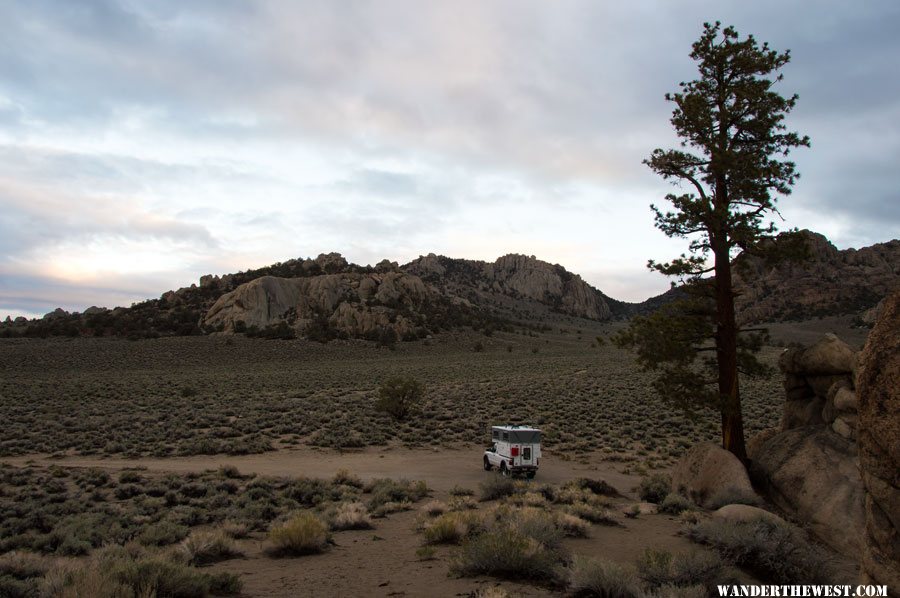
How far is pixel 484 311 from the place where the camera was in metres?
128

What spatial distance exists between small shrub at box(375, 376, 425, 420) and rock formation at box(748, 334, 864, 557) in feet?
68.6

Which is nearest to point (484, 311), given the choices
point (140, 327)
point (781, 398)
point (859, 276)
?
point (140, 327)

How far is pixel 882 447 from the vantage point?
5.11 m

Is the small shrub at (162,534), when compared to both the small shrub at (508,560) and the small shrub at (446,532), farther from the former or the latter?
the small shrub at (508,560)

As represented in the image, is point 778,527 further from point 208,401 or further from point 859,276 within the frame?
point 859,276

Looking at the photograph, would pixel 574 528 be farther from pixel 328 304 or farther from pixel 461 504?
pixel 328 304

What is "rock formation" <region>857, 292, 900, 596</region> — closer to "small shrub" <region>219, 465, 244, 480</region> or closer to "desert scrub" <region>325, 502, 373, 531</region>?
"desert scrub" <region>325, 502, 373, 531</region>

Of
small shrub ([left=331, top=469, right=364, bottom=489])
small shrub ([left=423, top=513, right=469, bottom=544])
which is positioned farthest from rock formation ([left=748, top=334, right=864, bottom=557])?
small shrub ([left=331, top=469, right=364, bottom=489])

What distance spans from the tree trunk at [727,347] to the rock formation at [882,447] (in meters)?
10.1

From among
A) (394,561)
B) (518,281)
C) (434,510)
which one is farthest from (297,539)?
(518,281)

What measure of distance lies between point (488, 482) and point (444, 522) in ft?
18.9

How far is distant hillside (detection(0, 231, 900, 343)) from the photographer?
86.4 m

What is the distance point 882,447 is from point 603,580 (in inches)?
136

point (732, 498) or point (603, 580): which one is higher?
point (603, 580)
